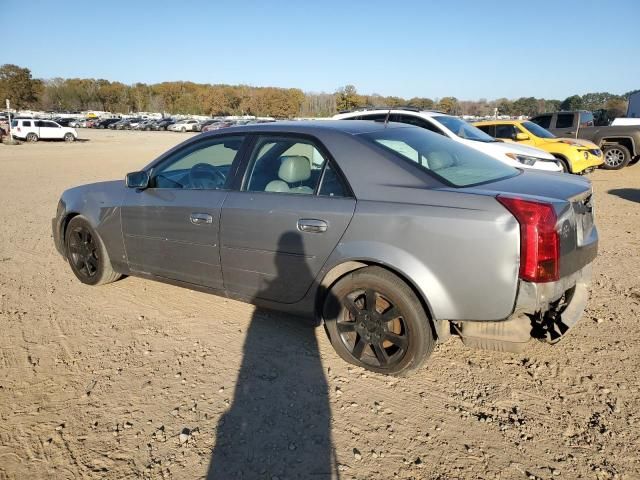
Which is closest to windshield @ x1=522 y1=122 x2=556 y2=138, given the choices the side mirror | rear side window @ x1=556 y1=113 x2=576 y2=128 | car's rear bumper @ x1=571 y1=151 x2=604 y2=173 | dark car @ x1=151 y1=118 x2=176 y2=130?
car's rear bumper @ x1=571 y1=151 x2=604 y2=173

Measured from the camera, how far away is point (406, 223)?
2.76 metres

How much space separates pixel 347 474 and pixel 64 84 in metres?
142

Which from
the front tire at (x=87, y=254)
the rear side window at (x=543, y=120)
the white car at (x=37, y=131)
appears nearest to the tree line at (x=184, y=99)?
the white car at (x=37, y=131)

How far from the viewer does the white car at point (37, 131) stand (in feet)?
105

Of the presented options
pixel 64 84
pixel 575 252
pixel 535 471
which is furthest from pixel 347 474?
pixel 64 84

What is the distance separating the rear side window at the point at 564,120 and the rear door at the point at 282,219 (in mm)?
13986

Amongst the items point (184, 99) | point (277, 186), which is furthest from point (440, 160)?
point (184, 99)

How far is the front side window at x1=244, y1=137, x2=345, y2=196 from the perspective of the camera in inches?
128

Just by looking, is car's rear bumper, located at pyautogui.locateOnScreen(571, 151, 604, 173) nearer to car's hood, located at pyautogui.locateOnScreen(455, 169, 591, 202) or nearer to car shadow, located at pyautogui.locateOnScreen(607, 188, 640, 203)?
car shadow, located at pyautogui.locateOnScreen(607, 188, 640, 203)

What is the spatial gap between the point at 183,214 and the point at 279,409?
177cm

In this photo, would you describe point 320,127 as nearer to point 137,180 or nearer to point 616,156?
point 137,180

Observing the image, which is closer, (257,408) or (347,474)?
(347,474)

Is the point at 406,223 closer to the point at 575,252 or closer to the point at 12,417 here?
the point at 575,252

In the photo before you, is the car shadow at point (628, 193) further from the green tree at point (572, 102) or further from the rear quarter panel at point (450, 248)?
the green tree at point (572, 102)
